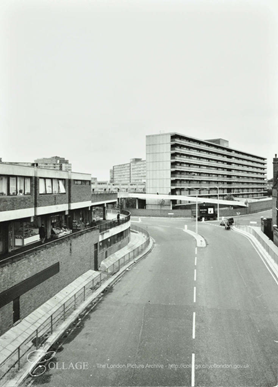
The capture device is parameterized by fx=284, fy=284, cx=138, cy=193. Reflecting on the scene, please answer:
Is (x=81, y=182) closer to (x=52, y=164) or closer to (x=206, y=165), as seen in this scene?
(x=52, y=164)

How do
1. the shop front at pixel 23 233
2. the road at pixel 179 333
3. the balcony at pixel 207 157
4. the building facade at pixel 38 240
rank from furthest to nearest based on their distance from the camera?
1. the balcony at pixel 207 157
2. the shop front at pixel 23 233
3. the building facade at pixel 38 240
4. the road at pixel 179 333

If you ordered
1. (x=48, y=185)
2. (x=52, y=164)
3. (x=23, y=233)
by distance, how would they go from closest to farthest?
(x=23, y=233), (x=48, y=185), (x=52, y=164)

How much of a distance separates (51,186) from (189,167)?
6220 cm

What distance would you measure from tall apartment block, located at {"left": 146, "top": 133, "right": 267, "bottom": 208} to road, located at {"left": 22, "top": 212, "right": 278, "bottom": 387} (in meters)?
50.6

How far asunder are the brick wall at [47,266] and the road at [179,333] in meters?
3.89

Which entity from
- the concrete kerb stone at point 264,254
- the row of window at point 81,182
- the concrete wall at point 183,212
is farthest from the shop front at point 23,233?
the concrete wall at point 183,212

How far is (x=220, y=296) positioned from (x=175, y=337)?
22.9 feet

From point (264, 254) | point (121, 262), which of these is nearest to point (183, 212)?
point (264, 254)

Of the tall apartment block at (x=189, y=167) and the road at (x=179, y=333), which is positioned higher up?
the tall apartment block at (x=189, y=167)

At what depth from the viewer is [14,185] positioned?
19469mm

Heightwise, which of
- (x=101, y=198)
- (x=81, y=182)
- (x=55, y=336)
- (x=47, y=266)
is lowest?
(x=55, y=336)

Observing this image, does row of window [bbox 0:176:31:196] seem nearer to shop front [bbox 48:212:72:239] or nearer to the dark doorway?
shop front [bbox 48:212:72:239]

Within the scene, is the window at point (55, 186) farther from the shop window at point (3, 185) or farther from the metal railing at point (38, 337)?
the metal railing at point (38, 337)

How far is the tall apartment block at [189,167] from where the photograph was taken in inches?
3029
